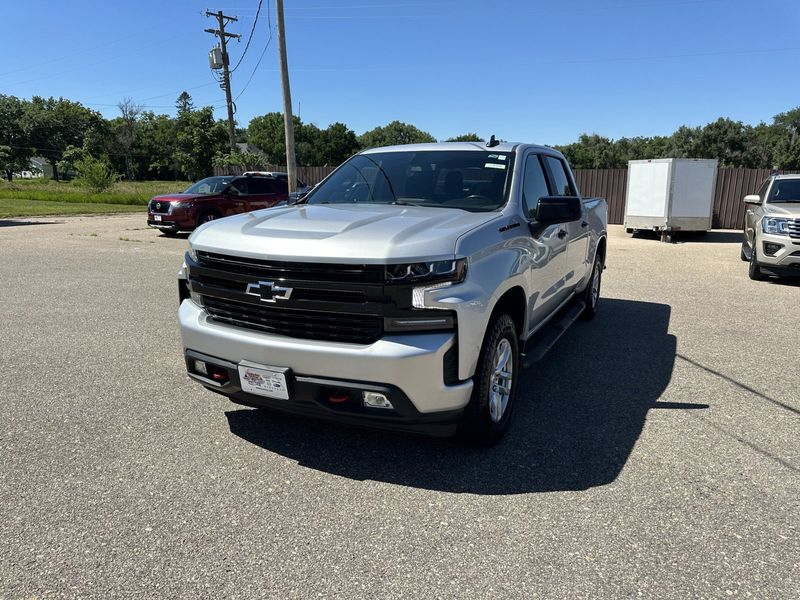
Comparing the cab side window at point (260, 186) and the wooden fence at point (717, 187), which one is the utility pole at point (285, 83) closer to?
the cab side window at point (260, 186)

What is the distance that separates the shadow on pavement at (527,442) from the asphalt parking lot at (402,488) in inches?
0.6

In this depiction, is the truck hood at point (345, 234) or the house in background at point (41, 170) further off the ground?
the house in background at point (41, 170)

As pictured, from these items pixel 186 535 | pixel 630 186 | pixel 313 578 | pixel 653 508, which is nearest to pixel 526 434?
pixel 653 508

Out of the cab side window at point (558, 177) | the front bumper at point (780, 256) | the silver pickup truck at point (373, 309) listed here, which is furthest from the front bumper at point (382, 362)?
the front bumper at point (780, 256)

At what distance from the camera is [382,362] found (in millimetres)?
2863

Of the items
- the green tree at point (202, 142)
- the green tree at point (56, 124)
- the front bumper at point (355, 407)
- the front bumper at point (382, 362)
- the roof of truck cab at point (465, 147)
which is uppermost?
the green tree at point (56, 124)

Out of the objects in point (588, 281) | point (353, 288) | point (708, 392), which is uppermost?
point (353, 288)

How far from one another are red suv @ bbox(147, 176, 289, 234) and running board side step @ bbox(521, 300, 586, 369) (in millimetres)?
10518

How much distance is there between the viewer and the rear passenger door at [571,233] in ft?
17.3

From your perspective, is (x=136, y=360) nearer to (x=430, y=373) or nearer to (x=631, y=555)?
(x=430, y=373)

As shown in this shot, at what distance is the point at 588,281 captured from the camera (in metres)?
6.55

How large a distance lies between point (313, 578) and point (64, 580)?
1.02 meters

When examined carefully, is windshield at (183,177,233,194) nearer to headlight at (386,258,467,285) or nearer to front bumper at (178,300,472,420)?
front bumper at (178,300,472,420)

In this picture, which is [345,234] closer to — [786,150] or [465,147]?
[465,147]
